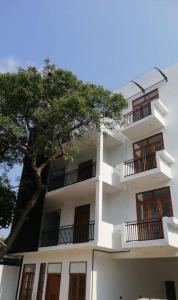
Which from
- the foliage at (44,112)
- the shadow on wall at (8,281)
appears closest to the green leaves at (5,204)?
the foliage at (44,112)

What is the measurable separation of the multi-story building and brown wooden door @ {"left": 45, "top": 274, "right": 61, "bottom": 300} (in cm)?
4

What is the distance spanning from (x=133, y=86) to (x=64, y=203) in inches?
306

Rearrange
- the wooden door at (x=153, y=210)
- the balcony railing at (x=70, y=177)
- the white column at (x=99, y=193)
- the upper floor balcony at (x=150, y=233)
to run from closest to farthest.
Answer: the upper floor balcony at (x=150, y=233), the white column at (x=99, y=193), the wooden door at (x=153, y=210), the balcony railing at (x=70, y=177)

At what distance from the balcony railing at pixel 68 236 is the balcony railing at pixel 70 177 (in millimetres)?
2360

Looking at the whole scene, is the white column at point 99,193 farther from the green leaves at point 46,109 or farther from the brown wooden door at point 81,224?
the brown wooden door at point 81,224

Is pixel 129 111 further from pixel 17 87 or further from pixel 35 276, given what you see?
pixel 35 276

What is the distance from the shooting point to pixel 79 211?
13703 mm

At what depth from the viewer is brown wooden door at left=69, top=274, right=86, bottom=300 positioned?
1037 centimetres

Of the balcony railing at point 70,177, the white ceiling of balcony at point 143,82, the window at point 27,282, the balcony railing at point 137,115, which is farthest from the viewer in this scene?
the white ceiling of balcony at point 143,82

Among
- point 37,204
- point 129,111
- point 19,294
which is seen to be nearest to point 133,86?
point 129,111

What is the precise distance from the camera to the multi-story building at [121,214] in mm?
10469

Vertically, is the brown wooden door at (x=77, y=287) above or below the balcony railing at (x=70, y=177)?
below

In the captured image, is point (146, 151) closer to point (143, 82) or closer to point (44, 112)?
point (143, 82)

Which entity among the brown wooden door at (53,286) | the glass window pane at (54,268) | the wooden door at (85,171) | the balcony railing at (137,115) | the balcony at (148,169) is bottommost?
the brown wooden door at (53,286)
